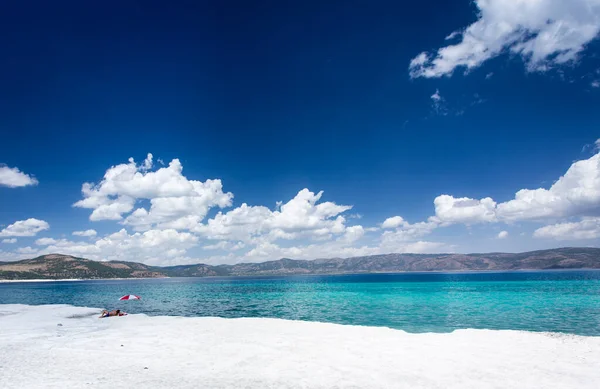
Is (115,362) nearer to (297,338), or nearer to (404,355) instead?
(297,338)

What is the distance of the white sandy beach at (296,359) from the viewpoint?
15.6m

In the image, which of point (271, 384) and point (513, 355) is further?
point (513, 355)

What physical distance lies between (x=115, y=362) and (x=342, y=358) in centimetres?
1310

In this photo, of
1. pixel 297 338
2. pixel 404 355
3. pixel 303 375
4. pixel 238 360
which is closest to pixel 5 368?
pixel 238 360

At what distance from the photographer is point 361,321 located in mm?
41281

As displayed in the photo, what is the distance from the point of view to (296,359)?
1970 cm

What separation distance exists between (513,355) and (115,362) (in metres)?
23.4

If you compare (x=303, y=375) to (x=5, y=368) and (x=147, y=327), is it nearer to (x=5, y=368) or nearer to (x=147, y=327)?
(x=5, y=368)

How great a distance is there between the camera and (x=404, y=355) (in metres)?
20.4

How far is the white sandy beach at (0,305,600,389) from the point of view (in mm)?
15586

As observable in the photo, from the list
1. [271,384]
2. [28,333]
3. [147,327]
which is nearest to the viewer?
[271,384]

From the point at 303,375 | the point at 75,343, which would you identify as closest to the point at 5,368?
the point at 75,343

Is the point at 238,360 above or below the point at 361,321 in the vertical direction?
above

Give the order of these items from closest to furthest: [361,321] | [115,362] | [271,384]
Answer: [271,384] → [115,362] → [361,321]
